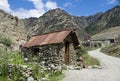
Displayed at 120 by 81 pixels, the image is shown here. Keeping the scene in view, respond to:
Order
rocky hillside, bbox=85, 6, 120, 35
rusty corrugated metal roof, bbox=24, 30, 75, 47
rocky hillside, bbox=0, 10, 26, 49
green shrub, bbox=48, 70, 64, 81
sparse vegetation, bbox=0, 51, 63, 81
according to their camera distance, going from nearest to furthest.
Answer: green shrub, bbox=48, 70, 64, 81 < sparse vegetation, bbox=0, 51, 63, 81 < rusty corrugated metal roof, bbox=24, 30, 75, 47 < rocky hillside, bbox=0, 10, 26, 49 < rocky hillside, bbox=85, 6, 120, 35

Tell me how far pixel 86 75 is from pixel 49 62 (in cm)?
598

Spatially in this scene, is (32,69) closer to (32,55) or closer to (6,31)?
(32,55)

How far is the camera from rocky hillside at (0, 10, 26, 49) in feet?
145

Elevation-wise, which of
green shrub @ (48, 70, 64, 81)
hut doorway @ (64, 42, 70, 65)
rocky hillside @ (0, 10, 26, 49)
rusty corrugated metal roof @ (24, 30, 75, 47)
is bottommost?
green shrub @ (48, 70, 64, 81)

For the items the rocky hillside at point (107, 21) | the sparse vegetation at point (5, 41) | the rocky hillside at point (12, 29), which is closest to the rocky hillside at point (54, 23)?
the rocky hillside at point (107, 21)

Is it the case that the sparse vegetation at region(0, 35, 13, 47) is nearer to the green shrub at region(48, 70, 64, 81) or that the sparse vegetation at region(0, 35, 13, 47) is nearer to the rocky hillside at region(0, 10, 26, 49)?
the rocky hillside at region(0, 10, 26, 49)

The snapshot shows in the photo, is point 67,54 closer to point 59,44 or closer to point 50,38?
point 59,44

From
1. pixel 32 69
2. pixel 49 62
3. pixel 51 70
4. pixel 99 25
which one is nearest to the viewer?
pixel 32 69

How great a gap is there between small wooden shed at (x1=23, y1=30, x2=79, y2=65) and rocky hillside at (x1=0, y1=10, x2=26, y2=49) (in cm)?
1102

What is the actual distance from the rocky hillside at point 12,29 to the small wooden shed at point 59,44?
36.1 ft

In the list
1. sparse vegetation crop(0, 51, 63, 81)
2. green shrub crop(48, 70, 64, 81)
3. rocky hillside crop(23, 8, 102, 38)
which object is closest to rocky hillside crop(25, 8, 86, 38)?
rocky hillside crop(23, 8, 102, 38)

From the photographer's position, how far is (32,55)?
3238 cm

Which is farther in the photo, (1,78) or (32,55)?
(32,55)

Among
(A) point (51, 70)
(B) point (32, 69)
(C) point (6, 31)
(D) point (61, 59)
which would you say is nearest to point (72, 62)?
(D) point (61, 59)
